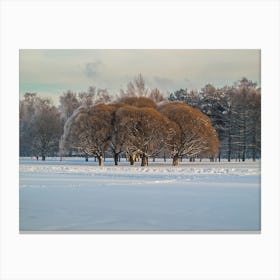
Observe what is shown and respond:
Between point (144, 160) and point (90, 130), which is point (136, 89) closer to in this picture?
point (144, 160)

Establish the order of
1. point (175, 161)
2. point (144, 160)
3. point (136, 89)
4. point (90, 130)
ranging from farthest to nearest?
1. point (90, 130)
2. point (144, 160)
3. point (175, 161)
4. point (136, 89)

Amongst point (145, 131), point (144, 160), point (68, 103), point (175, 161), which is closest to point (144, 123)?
point (145, 131)

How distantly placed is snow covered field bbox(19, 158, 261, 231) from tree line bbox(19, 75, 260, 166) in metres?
0.54

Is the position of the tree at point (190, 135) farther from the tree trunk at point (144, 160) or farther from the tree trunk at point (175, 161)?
the tree trunk at point (144, 160)

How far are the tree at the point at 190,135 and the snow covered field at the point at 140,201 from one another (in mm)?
591

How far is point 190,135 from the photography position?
10719 millimetres
